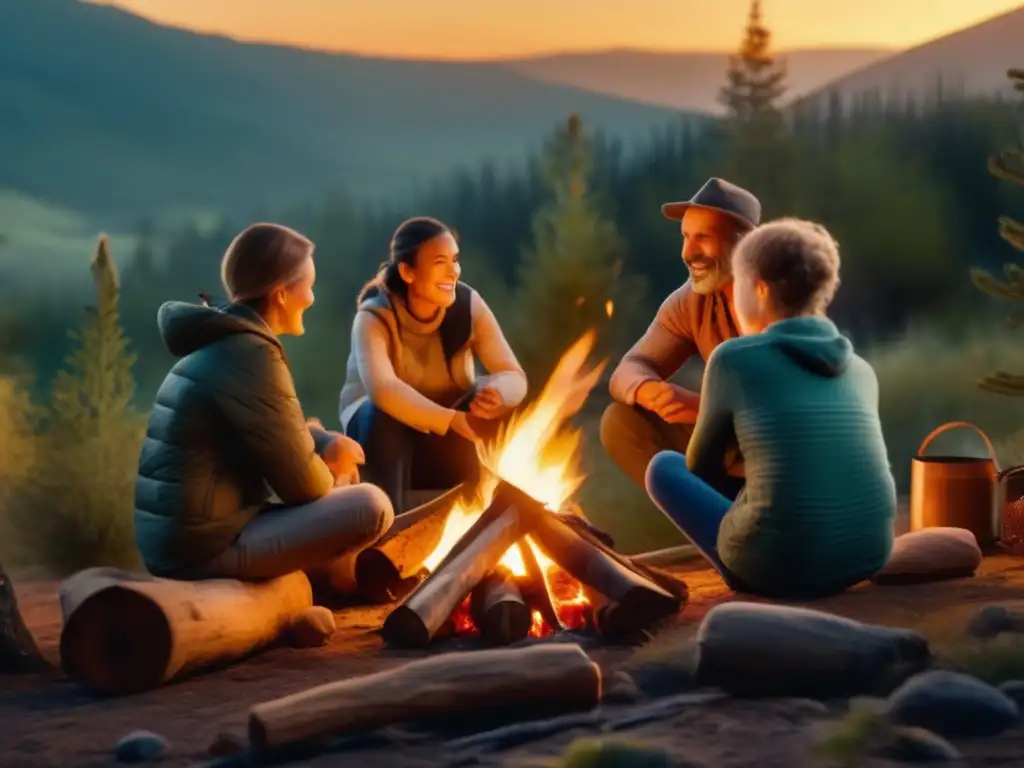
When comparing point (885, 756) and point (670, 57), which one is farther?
point (670, 57)

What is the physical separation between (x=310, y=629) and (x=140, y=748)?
1318 mm

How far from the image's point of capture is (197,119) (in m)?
12.5

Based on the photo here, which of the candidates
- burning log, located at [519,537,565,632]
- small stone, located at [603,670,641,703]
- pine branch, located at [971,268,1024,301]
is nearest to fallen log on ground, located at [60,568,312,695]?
burning log, located at [519,537,565,632]

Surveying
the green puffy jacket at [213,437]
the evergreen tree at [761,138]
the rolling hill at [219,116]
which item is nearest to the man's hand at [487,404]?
the green puffy jacket at [213,437]

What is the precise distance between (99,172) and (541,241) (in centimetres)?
423

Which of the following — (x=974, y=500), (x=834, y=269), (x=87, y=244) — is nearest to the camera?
(x=834, y=269)

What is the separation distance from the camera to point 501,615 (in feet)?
16.6

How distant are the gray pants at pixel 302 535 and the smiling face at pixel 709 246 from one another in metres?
1.82

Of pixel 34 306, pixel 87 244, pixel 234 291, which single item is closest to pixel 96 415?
pixel 34 306

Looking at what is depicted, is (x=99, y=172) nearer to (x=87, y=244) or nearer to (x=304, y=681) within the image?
(x=87, y=244)

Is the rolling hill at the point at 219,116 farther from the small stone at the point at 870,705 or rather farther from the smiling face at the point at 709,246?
the small stone at the point at 870,705

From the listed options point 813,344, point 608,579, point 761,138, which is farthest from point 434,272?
point 761,138

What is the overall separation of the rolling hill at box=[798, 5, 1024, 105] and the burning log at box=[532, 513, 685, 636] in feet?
21.1

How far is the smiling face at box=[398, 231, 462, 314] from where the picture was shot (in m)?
6.05
